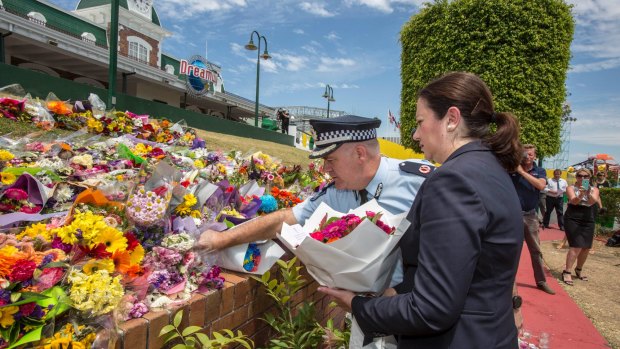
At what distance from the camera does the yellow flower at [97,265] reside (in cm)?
136

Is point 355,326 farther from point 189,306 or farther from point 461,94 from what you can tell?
point 461,94

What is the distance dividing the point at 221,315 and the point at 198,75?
1027 inches

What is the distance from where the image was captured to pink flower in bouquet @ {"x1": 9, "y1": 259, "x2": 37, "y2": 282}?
120cm

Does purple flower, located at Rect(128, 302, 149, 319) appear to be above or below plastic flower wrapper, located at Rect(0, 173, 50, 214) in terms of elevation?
below

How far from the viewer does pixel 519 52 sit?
10.1 m

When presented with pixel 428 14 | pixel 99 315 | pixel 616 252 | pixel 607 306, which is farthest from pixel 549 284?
pixel 428 14

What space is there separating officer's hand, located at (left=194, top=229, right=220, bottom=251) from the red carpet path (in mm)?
3168

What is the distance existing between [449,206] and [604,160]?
2862cm

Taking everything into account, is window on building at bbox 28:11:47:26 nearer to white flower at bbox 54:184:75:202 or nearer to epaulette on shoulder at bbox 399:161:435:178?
white flower at bbox 54:184:75:202

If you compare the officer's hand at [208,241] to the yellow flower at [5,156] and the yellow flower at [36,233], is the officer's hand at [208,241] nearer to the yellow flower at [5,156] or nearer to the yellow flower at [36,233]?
the yellow flower at [36,233]

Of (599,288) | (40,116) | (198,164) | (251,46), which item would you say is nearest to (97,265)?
(198,164)

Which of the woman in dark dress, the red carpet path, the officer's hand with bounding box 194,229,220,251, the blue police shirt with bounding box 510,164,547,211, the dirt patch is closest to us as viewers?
the officer's hand with bounding box 194,229,220,251

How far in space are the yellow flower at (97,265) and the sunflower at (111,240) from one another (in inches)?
2.1

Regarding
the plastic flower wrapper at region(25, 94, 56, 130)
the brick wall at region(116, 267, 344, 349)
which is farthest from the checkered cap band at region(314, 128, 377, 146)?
the plastic flower wrapper at region(25, 94, 56, 130)
